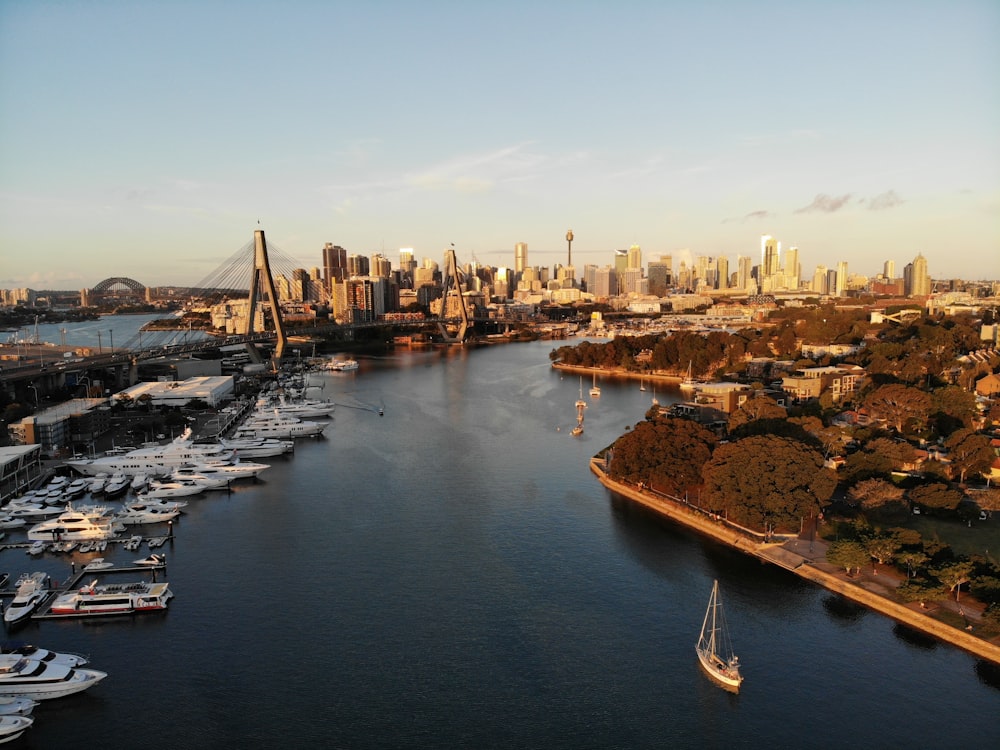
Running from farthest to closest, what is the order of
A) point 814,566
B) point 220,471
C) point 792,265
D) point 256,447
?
point 792,265 → point 256,447 → point 220,471 → point 814,566

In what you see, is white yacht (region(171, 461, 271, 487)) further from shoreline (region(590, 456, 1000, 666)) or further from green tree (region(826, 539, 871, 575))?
green tree (region(826, 539, 871, 575))

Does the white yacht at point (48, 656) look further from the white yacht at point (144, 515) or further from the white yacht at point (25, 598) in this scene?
the white yacht at point (144, 515)

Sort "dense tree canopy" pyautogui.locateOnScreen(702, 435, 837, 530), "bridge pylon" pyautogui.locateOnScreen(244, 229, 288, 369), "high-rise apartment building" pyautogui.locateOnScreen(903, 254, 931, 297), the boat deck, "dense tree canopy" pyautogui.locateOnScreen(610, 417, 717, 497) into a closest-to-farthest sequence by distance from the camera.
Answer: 1. the boat deck
2. "dense tree canopy" pyautogui.locateOnScreen(702, 435, 837, 530)
3. "dense tree canopy" pyautogui.locateOnScreen(610, 417, 717, 497)
4. "bridge pylon" pyautogui.locateOnScreen(244, 229, 288, 369)
5. "high-rise apartment building" pyautogui.locateOnScreen(903, 254, 931, 297)

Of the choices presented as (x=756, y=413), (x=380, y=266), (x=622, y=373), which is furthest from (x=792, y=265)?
(x=756, y=413)

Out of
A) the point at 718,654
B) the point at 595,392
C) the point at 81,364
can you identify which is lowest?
the point at 718,654

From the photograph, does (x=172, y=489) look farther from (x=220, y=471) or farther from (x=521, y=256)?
(x=521, y=256)

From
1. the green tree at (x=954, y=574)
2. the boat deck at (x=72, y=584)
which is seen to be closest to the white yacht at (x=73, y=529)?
the boat deck at (x=72, y=584)

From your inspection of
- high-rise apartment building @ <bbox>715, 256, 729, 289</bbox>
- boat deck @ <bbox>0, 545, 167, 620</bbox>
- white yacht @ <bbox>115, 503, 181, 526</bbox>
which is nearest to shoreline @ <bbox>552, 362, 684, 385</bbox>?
white yacht @ <bbox>115, 503, 181, 526</bbox>
